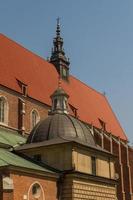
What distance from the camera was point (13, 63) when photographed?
34906 millimetres

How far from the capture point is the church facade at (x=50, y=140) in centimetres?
2286

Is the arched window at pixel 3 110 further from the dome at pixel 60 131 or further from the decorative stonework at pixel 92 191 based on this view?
the decorative stonework at pixel 92 191

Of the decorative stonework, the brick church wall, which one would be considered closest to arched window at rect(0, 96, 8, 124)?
the brick church wall

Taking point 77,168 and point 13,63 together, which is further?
point 13,63

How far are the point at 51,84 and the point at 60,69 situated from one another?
5119mm

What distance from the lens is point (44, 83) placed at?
37688mm


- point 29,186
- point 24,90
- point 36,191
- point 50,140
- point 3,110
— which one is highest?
point 24,90

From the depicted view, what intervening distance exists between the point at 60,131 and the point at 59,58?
1957 cm

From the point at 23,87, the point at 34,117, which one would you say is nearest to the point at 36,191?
the point at 34,117

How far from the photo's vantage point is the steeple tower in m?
43.8

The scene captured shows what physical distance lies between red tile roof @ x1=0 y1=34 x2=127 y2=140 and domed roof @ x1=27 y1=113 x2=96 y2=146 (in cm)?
554

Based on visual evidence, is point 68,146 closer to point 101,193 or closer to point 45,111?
point 101,193

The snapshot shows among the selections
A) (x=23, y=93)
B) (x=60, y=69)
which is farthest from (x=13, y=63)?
(x=60, y=69)

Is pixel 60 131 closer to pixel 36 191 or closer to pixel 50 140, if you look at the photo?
pixel 50 140
